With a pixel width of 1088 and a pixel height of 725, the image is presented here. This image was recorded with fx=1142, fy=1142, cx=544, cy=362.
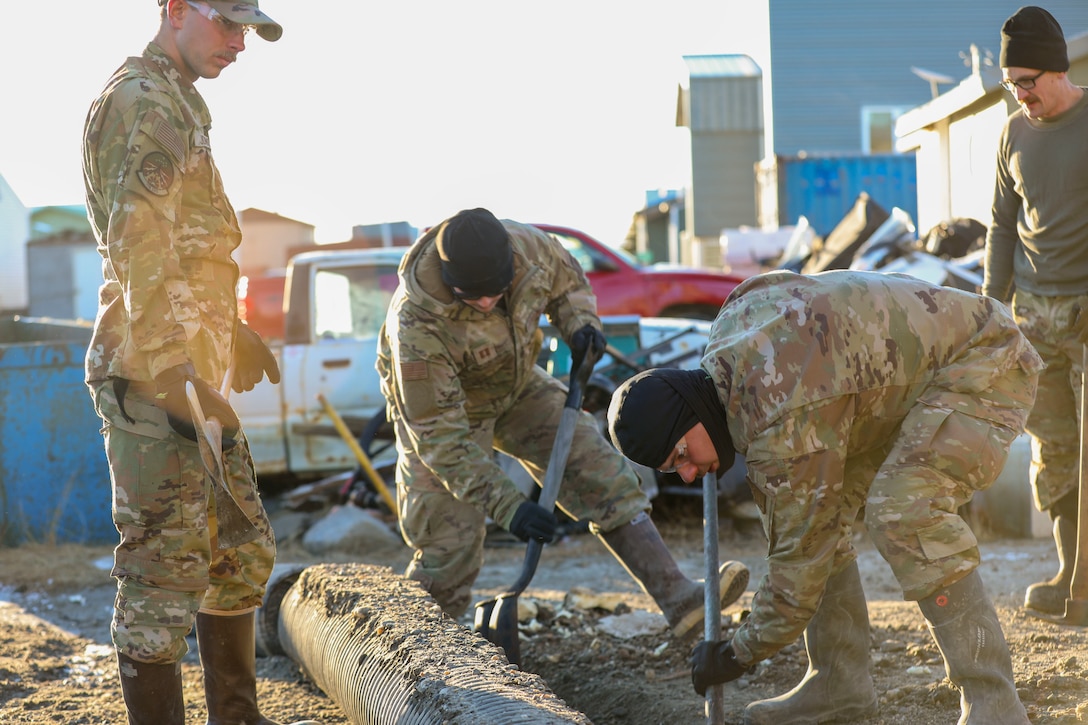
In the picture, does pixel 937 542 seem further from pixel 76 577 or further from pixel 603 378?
pixel 76 577

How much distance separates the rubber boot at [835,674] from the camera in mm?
3512

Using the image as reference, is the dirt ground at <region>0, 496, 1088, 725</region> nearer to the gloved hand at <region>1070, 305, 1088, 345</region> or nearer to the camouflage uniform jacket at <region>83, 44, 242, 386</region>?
the gloved hand at <region>1070, 305, 1088, 345</region>

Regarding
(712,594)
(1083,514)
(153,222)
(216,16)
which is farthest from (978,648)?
(216,16)

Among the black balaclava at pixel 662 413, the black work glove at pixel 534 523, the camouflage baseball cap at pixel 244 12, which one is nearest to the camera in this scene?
the black balaclava at pixel 662 413

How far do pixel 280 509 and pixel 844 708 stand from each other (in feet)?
18.5

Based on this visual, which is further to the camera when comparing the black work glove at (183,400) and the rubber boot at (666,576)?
the rubber boot at (666,576)

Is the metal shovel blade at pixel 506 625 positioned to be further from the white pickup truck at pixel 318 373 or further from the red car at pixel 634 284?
Answer: the red car at pixel 634 284

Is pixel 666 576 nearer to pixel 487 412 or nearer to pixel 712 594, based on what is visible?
pixel 712 594

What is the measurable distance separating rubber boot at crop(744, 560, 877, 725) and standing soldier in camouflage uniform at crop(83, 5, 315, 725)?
5.67 ft

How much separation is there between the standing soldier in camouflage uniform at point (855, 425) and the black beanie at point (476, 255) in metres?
1.00

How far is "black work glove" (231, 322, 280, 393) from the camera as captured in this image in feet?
11.6

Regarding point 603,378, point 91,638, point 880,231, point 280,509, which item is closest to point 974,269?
point 880,231

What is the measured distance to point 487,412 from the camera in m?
4.35

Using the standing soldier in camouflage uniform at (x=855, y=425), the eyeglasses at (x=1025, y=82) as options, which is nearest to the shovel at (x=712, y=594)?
the standing soldier in camouflage uniform at (x=855, y=425)
